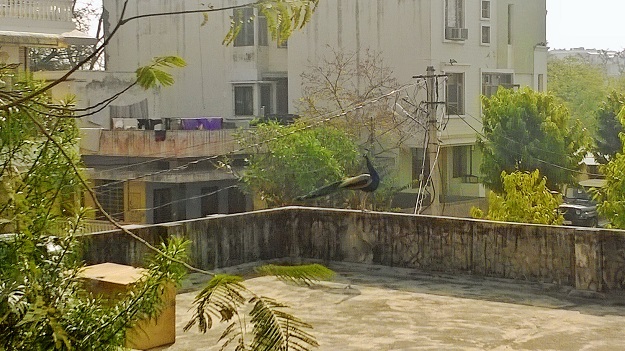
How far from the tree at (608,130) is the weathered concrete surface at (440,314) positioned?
57.1 ft

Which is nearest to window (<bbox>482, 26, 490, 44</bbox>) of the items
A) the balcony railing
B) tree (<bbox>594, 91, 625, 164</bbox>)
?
tree (<bbox>594, 91, 625, 164</bbox>)

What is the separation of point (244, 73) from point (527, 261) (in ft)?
56.2

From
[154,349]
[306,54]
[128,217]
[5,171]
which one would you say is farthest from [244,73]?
[5,171]

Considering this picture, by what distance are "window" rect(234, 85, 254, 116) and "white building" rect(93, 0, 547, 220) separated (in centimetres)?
3

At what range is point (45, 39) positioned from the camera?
13.7 meters

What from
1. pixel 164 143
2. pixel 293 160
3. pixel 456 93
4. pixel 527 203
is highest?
pixel 456 93

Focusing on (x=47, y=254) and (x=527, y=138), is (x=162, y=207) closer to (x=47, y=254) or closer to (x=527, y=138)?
(x=527, y=138)

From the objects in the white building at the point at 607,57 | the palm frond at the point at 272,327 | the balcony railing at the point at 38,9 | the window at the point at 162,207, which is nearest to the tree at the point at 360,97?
the window at the point at 162,207

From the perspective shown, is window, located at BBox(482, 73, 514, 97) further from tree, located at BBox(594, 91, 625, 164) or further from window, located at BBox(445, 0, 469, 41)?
tree, located at BBox(594, 91, 625, 164)

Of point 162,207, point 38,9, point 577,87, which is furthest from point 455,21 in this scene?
point 577,87

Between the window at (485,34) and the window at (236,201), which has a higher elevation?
the window at (485,34)

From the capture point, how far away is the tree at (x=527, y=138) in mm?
24312

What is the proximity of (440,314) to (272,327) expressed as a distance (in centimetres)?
863

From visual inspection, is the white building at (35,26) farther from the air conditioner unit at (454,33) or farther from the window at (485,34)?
the window at (485,34)
